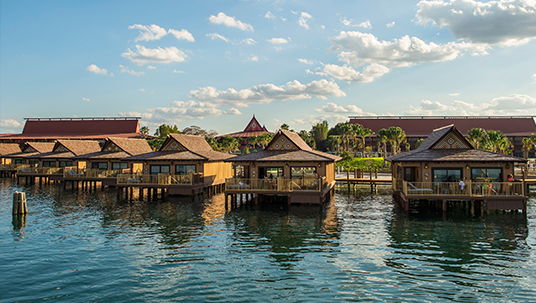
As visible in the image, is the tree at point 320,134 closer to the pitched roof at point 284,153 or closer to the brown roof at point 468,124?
the brown roof at point 468,124

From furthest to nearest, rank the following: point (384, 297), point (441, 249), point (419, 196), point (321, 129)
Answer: point (321, 129)
point (419, 196)
point (441, 249)
point (384, 297)

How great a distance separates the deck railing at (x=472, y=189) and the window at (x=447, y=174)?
0.94 m

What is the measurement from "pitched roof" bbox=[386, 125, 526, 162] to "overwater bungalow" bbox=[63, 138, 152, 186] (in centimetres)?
3436

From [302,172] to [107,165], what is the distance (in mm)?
29379

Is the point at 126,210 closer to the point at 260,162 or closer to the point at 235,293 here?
the point at 260,162

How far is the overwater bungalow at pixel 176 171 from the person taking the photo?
36531mm

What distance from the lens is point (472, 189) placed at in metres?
26.9

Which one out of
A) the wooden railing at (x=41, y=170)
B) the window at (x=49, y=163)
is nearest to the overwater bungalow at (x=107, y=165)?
the wooden railing at (x=41, y=170)

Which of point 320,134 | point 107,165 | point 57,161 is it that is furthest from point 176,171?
point 320,134

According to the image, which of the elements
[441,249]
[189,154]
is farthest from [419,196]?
[189,154]

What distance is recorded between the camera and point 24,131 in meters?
109

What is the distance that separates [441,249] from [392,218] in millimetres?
8493

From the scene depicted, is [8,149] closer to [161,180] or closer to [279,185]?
[161,180]

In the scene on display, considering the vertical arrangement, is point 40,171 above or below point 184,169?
below
